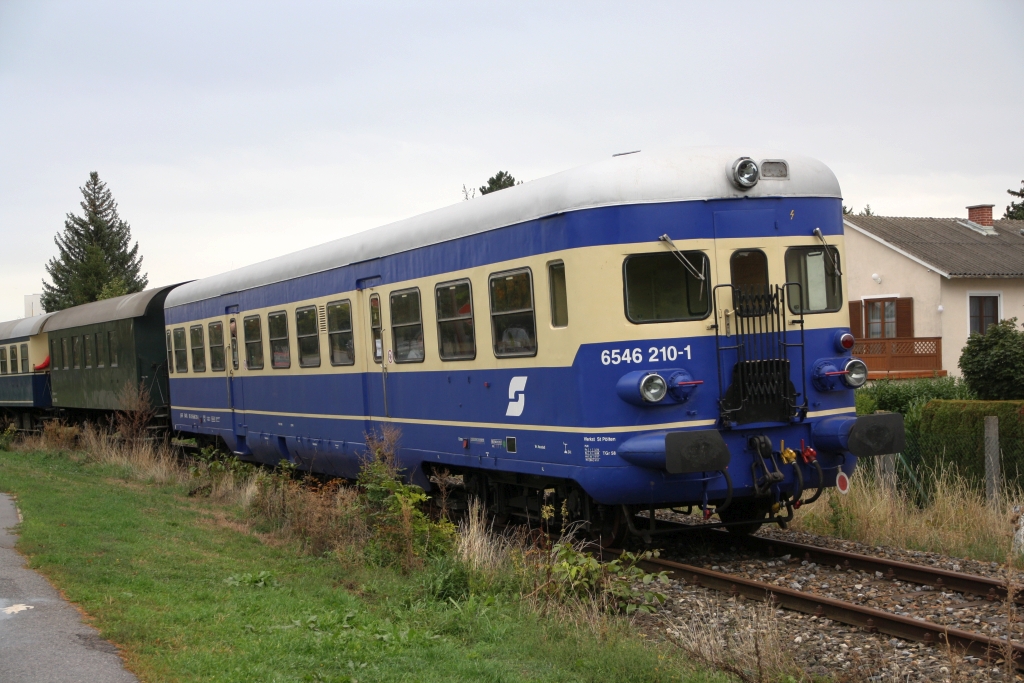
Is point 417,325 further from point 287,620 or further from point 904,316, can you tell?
point 904,316

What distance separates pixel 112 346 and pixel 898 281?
22237mm

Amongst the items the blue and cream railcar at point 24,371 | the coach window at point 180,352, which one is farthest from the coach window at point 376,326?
the blue and cream railcar at point 24,371

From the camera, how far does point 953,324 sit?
102 ft

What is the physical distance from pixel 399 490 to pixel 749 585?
351 centimetres

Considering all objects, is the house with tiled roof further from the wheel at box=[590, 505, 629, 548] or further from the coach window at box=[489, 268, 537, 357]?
the coach window at box=[489, 268, 537, 357]

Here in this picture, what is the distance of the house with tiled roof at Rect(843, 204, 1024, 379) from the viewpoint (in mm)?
30250

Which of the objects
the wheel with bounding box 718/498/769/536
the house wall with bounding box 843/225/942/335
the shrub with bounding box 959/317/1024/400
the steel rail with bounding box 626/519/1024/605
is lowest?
the steel rail with bounding box 626/519/1024/605

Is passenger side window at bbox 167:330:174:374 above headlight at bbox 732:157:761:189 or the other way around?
the other way around

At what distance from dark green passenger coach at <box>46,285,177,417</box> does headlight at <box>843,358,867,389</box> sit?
15.9 m

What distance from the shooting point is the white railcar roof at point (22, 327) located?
29.1m

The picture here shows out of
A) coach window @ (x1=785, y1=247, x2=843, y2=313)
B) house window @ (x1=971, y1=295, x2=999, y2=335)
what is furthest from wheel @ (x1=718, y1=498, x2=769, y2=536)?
house window @ (x1=971, y1=295, x2=999, y2=335)

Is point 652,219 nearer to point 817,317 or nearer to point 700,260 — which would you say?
point 700,260

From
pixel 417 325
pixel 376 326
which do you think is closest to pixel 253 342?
pixel 376 326

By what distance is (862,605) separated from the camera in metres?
7.42
